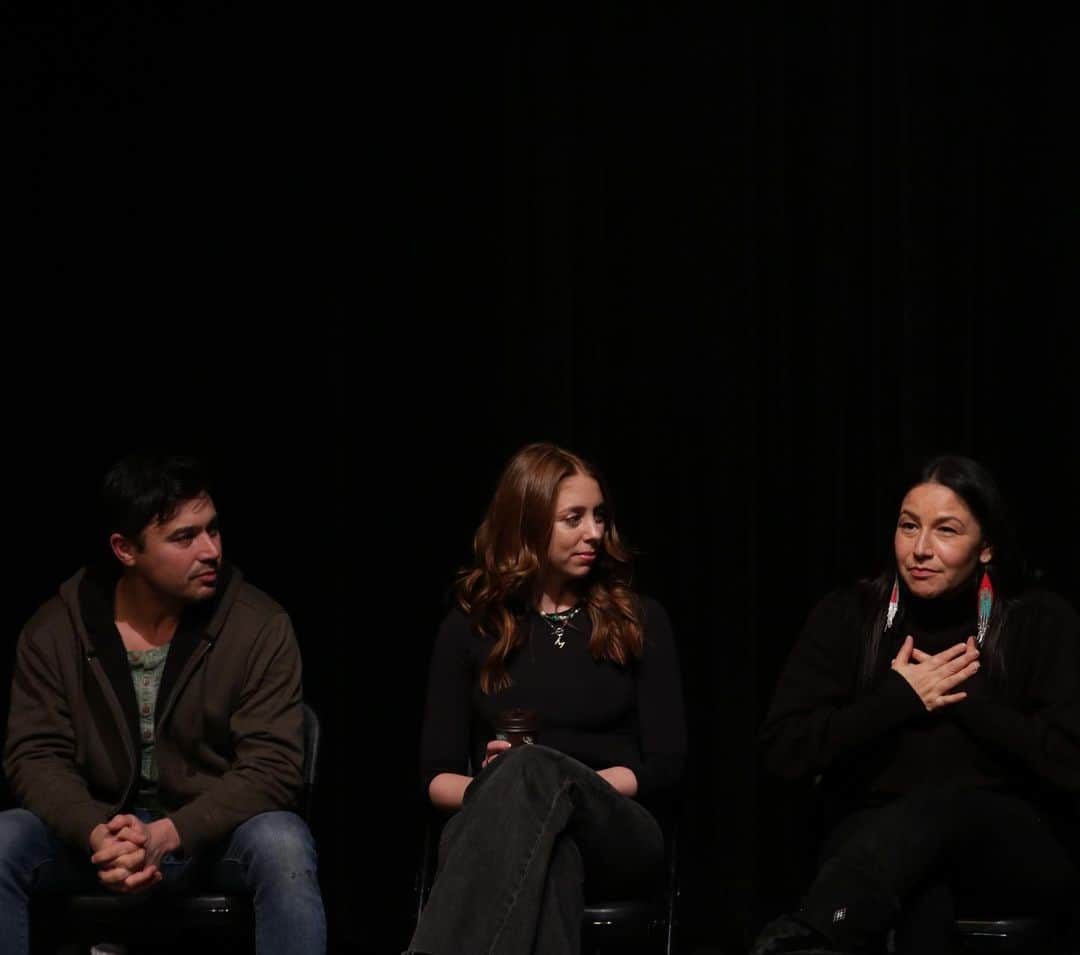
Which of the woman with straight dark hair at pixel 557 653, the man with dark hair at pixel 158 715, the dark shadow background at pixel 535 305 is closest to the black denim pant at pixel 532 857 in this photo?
the woman with straight dark hair at pixel 557 653

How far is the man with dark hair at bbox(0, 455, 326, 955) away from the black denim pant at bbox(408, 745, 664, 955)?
40cm

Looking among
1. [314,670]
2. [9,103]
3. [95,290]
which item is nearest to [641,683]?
[314,670]

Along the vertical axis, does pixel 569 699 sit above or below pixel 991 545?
below

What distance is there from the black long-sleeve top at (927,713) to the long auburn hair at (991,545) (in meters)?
0.01

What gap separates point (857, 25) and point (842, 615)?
149 cm

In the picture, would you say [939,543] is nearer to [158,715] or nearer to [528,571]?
[528,571]

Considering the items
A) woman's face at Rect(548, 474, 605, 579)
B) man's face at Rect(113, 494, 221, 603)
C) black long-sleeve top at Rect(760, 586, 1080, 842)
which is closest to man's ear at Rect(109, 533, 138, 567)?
man's face at Rect(113, 494, 221, 603)

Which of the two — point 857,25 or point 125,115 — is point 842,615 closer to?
point 857,25

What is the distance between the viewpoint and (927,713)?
3404 mm

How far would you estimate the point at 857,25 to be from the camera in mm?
4043

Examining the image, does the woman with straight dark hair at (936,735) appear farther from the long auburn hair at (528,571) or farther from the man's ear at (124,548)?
the man's ear at (124,548)


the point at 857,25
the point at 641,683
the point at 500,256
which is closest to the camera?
the point at 641,683

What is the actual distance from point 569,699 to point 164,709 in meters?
0.88

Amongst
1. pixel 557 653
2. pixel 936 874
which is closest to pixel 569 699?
pixel 557 653
